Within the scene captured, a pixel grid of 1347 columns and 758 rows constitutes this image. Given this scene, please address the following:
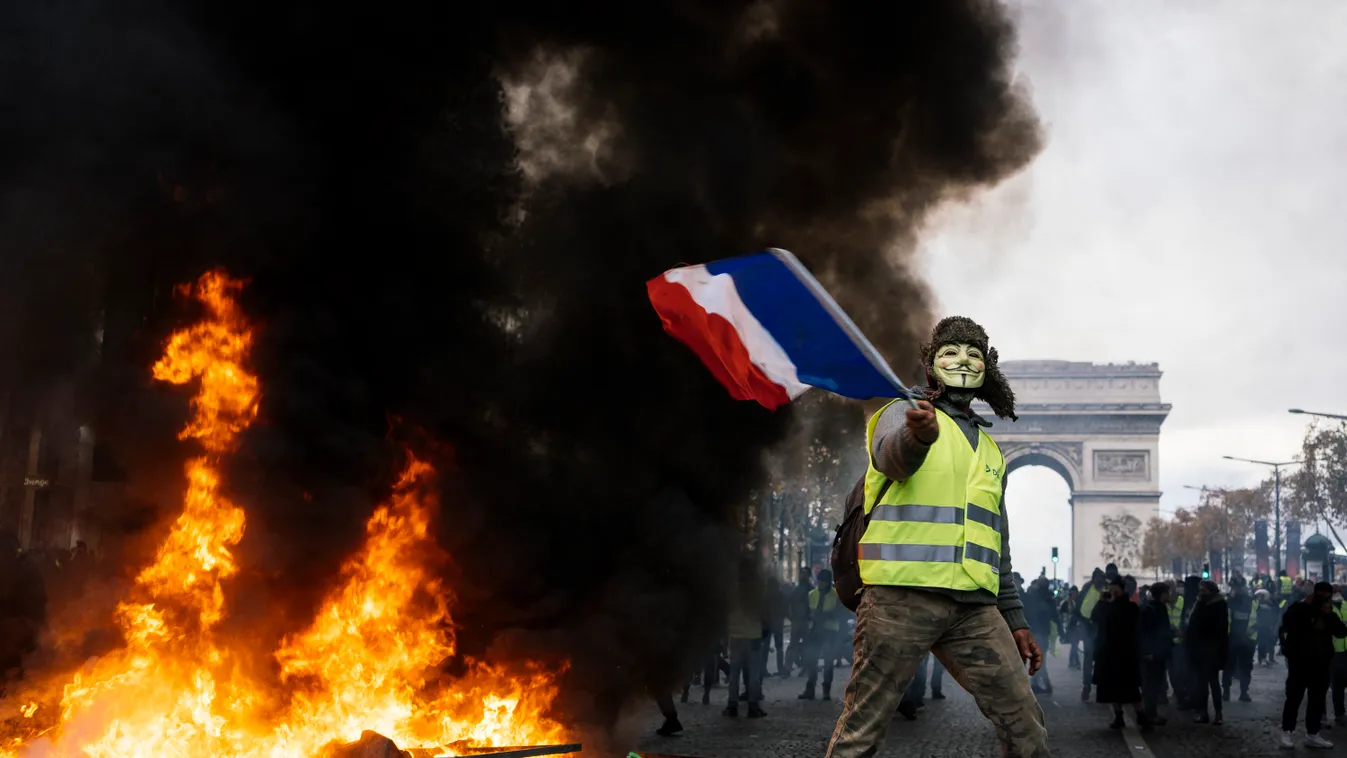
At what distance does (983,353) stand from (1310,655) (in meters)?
8.43

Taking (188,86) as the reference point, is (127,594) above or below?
below

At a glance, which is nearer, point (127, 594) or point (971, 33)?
point (127, 594)

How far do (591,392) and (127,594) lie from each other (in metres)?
3.51

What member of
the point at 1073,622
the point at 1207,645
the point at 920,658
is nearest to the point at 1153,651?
the point at 1207,645

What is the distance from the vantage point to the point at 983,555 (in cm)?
409

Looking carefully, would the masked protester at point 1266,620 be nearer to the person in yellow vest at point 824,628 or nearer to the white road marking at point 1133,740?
the person in yellow vest at point 824,628

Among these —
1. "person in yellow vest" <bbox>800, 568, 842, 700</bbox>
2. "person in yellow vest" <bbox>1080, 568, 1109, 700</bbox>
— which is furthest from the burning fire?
"person in yellow vest" <bbox>1080, 568, 1109, 700</bbox>

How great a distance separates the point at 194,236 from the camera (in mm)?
7867

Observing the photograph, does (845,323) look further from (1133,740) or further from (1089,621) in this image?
(1089,621)

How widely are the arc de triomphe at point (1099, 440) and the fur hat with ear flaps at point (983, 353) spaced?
207 feet

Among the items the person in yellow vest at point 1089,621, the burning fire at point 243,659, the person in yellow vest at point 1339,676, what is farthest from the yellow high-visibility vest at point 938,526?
the person in yellow vest at point 1089,621

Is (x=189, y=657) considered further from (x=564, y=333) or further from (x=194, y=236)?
(x=564, y=333)

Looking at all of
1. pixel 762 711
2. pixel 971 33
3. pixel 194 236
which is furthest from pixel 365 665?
pixel 971 33

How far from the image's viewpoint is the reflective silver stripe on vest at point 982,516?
410 centimetres
